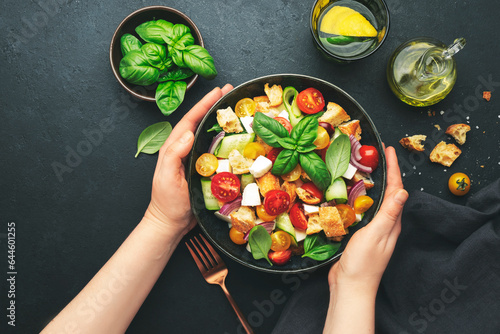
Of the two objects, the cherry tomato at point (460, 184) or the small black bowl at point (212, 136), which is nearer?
the small black bowl at point (212, 136)

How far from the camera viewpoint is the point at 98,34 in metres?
2.34

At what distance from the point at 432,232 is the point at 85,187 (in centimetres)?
218

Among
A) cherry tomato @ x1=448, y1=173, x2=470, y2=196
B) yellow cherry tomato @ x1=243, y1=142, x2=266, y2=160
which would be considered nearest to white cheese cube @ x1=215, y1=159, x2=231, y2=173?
yellow cherry tomato @ x1=243, y1=142, x2=266, y2=160

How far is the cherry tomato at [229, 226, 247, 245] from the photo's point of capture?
6.69 ft

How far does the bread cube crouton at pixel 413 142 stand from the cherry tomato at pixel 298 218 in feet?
2.72

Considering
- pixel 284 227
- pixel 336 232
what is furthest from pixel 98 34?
pixel 336 232

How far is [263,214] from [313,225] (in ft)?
0.89

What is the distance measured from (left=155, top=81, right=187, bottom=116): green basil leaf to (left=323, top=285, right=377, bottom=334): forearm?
1341 mm

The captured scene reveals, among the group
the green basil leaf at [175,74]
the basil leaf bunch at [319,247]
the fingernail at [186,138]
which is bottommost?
the basil leaf bunch at [319,247]

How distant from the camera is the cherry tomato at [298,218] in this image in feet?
6.53

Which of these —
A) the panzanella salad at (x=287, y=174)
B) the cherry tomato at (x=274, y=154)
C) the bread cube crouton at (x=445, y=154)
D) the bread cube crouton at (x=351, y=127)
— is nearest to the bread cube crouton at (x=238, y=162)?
the panzanella salad at (x=287, y=174)

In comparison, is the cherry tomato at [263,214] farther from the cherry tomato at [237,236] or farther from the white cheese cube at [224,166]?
the white cheese cube at [224,166]

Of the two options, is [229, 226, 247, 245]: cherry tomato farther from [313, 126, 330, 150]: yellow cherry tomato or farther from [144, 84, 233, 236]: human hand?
[313, 126, 330, 150]: yellow cherry tomato

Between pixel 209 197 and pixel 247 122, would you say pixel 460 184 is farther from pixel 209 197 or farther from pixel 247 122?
pixel 209 197
